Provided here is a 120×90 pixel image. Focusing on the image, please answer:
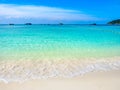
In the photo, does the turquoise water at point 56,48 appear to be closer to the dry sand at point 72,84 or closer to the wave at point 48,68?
the wave at point 48,68

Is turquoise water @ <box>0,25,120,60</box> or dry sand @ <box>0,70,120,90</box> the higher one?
dry sand @ <box>0,70,120,90</box>

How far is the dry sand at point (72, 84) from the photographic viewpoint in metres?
4.16

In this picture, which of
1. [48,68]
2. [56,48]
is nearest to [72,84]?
[48,68]

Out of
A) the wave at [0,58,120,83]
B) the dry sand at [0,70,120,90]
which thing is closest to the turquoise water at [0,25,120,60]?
the wave at [0,58,120,83]

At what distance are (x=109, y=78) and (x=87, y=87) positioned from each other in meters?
0.76

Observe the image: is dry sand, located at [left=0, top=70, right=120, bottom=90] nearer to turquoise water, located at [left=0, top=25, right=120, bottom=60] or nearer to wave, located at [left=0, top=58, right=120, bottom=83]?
wave, located at [left=0, top=58, right=120, bottom=83]

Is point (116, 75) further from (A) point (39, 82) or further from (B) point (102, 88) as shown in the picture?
(A) point (39, 82)

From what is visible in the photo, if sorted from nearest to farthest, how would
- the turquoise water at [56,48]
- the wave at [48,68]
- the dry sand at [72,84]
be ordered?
1. the dry sand at [72,84]
2. the wave at [48,68]
3. the turquoise water at [56,48]

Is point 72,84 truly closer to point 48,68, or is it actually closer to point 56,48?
point 48,68

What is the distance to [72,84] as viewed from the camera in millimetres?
4359

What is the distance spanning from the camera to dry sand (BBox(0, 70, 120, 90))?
4.16 metres

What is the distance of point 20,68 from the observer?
223 inches

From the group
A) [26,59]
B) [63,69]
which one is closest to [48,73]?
[63,69]

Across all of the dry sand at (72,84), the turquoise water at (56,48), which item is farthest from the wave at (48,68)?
the turquoise water at (56,48)
